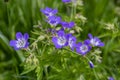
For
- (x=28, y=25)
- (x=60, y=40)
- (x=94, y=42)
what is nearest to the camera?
(x=60, y=40)

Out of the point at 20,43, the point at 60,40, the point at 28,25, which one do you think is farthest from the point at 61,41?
the point at 28,25

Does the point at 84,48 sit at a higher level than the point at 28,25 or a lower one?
higher

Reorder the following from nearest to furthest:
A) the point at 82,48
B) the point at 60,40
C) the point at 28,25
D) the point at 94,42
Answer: the point at 60,40, the point at 82,48, the point at 94,42, the point at 28,25

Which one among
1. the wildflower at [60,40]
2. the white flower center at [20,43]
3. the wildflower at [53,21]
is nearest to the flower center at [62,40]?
the wildflower at [60,40]

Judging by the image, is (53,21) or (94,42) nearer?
(53,21)

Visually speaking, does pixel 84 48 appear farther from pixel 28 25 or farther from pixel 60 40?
pixel 28 25

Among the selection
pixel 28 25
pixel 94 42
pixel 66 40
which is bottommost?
pixel 28 25

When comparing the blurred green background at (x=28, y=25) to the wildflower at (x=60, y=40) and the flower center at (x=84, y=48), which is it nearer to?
the flower center at (x=84, y=48)

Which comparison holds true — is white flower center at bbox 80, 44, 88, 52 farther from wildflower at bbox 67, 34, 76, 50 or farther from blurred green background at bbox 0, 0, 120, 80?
blurred green background at bbox 0, 0, 120, 80

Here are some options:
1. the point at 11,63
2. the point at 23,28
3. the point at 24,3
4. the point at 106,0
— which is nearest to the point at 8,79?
the point at 11,63
